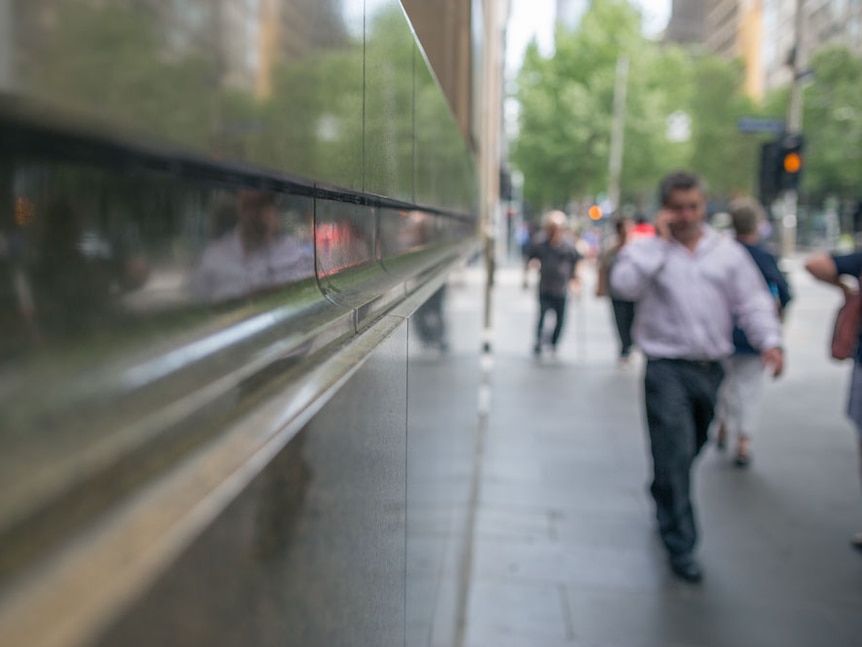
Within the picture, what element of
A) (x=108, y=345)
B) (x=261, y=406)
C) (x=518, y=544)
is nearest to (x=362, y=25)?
(x=261, y=406)

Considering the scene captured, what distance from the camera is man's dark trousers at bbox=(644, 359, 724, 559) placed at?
14.8ft

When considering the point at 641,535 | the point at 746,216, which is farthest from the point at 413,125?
the point at 746,216

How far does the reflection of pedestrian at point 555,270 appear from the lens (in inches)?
481

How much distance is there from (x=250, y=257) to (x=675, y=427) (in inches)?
163

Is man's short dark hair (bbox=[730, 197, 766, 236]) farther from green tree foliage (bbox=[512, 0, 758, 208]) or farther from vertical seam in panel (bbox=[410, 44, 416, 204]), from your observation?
green tree foliage (bbox=[512, 0, 758, 208])

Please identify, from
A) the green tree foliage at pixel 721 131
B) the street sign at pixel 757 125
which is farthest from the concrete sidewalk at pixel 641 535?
the green tree foliage at pixel 721 131

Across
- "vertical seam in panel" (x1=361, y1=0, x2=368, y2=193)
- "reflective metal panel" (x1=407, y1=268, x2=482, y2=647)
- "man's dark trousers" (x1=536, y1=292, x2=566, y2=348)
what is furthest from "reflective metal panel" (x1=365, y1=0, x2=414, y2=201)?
"man's dark trousers" (x1=536, y1=292, x2=566, y2=348)

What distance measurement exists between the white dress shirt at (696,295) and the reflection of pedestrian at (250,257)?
3858 millimetres

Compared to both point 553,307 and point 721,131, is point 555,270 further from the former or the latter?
point 721,131

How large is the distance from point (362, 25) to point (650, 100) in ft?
160

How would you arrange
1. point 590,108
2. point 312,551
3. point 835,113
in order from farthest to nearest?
point 590,108, point 835,113, point 312,551

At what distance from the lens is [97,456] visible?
0.42 metres

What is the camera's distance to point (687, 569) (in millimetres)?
4414

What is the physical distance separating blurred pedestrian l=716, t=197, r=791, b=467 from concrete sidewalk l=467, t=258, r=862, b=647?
1.02 ft
